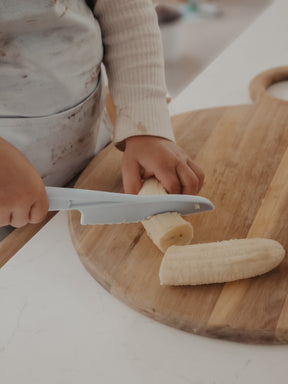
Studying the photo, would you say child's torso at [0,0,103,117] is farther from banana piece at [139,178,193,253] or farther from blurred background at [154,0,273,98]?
blurred background at [154,0,273,98]

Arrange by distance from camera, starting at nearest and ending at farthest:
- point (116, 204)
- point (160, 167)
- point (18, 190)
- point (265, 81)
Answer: point (18, 190) → point (116, 204) → point (160, 167) → point (265, 81)

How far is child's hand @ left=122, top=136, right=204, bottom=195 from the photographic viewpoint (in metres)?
0.78

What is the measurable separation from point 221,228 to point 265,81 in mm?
598

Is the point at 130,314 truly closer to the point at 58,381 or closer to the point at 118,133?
the point at 58,381

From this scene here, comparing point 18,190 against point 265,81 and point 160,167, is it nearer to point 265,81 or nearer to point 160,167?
point 160,167

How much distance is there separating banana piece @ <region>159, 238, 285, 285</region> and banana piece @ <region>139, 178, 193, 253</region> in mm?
42

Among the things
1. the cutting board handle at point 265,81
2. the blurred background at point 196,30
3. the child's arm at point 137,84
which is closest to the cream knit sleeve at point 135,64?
the child's arm at point 137,84

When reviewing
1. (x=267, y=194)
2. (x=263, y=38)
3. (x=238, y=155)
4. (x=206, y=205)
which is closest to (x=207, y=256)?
(x=206, y=205)

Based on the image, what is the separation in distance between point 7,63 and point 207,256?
0.50 meters

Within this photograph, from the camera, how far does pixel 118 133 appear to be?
885 mm

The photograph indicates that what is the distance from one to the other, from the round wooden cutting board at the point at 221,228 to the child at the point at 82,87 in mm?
76


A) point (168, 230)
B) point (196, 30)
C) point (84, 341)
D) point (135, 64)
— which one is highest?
point (135, 64)

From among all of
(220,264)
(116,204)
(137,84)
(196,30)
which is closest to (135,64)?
(137,84)

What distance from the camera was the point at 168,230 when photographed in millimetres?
678
